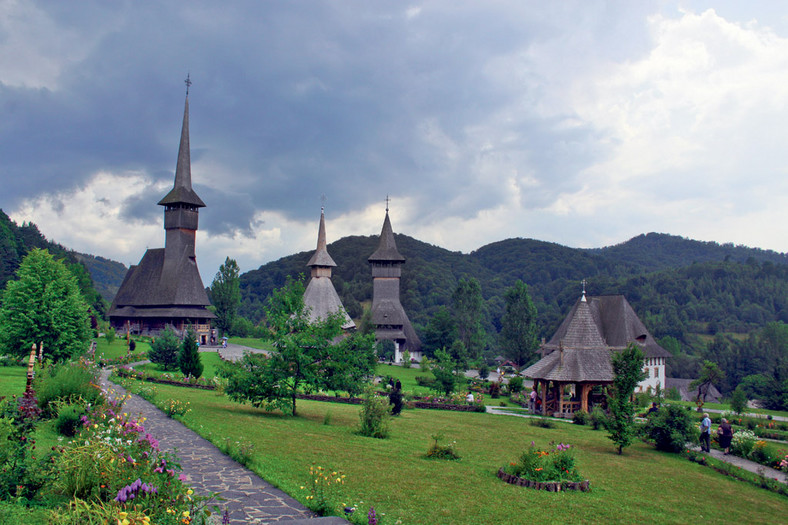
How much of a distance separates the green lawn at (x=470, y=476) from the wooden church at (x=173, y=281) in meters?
34.3

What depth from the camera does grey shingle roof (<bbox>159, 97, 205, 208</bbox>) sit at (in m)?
53.3

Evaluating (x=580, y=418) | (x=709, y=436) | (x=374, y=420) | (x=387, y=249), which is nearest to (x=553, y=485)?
(x=374, y=420)

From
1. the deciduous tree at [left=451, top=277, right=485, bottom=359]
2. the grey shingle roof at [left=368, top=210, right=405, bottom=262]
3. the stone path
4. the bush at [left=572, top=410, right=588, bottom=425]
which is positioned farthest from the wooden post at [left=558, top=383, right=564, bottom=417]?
the grey shingle roof at [left=368, top=210, right=405, bottom=262]

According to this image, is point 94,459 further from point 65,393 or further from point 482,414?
point 482,414

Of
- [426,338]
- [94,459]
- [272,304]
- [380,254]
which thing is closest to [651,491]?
[94,459]

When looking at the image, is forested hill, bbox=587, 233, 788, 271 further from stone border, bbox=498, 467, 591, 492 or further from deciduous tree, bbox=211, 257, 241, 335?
stone border, bbox=498, 467, 591, 492

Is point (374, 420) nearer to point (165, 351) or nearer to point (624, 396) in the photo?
point (624, 396)

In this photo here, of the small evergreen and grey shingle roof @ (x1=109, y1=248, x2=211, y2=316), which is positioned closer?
the small evergreen

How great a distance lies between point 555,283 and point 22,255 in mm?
92101

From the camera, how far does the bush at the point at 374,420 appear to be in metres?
15.4

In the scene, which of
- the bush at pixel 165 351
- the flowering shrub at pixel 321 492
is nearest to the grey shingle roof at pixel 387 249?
the bush at pixel 165 351

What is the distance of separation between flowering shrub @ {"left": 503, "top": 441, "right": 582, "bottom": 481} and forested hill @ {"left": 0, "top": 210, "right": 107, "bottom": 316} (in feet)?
167

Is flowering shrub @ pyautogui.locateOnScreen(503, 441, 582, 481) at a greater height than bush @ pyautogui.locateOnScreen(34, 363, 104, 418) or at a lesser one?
lesser

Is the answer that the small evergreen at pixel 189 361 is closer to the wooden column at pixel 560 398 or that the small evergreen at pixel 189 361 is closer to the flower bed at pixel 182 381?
the flower bed at pixel 182 381
